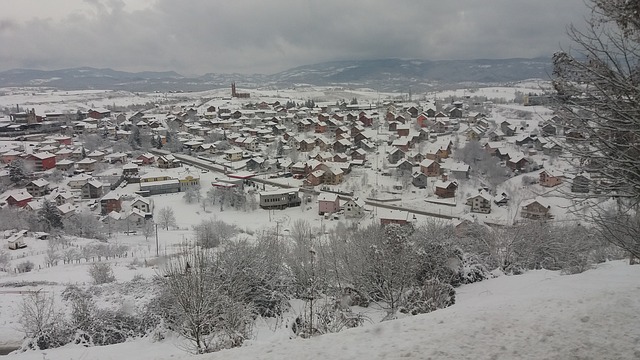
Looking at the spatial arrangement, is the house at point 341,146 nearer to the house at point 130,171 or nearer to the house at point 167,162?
the house at point 167,162

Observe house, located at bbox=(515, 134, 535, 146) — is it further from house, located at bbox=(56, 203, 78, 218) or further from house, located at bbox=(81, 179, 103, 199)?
house, located at bbox=(56, 203, 78, 218)

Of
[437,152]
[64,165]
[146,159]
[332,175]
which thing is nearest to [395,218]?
[332,175]

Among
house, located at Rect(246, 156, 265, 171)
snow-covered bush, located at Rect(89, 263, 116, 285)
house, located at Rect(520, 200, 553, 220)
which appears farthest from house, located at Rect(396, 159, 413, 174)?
snow-covered bush, located at Rect(89, 263, 116, 285)

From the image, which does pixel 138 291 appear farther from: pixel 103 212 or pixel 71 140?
pixel 71 140

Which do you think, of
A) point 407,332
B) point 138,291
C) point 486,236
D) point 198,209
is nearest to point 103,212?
point 198,209

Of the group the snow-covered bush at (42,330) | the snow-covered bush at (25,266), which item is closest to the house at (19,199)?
the snow-covered bush at (25,266)
